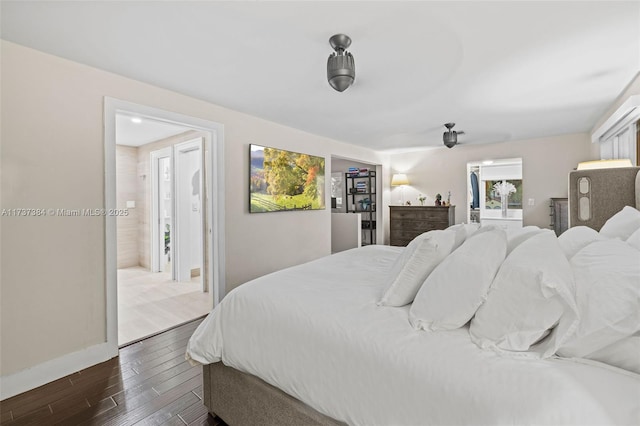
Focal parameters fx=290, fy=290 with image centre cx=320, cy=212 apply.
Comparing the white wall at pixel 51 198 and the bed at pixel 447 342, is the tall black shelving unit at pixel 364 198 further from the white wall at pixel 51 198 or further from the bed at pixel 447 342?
the bed at pixel 447 342

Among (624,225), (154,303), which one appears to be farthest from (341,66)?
(154,303)

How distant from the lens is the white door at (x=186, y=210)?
4.48 m

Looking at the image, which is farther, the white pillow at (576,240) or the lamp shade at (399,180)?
the lamp shade at (399,180)

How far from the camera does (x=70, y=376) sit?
212cm

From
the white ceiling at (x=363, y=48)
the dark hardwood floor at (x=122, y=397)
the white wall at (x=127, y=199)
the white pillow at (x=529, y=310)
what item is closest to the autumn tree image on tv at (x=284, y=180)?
the white ceiling at (x=363, y=48)

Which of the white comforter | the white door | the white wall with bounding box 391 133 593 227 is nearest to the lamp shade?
the white wall with bounding box 391 133 593 227

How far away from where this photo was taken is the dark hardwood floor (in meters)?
1.68

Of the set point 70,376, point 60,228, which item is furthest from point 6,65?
point 70,376

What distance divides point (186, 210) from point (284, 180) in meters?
1.73

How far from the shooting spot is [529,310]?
38.5 inches

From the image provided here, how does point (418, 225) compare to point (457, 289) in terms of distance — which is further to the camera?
point (418, 225)

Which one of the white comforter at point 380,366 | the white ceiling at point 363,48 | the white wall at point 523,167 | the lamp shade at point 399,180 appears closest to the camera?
the white comforter at point 380,366

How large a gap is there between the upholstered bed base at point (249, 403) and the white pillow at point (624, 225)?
1.94 meters

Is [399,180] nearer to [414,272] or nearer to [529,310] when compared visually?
[414,272]
